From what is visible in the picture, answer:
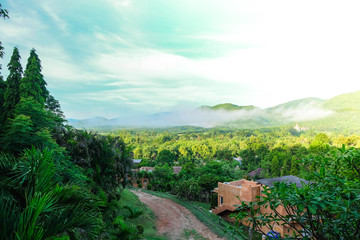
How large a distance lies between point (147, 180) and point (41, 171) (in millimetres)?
24305

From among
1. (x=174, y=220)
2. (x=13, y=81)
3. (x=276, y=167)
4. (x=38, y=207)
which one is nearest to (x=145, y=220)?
(x=174, y=220)

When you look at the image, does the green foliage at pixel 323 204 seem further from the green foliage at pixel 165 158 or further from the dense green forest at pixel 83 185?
the green foliage at pixel 165 158

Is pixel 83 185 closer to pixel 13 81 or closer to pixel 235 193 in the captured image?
pixel 13 81

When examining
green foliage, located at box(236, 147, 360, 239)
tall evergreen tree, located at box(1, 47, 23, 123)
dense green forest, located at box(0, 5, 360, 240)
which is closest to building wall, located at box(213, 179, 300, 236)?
dense green forest, located at box(0, 5, 360, 240)

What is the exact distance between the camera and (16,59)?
13727mm

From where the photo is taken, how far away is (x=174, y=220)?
13531 millimetres

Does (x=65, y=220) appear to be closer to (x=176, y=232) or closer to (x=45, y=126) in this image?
(x=45, y=126)

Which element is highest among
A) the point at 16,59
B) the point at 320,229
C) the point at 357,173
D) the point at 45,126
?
the point at 16,59

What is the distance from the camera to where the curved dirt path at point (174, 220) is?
11530 millimetres

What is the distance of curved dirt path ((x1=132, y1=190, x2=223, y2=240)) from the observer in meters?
11.5

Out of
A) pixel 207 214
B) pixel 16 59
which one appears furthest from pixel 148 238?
pixel 16 59

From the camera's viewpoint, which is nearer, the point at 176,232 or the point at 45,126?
the point at 45,126

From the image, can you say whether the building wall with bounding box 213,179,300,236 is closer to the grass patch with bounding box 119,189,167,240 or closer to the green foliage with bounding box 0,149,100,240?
the grass patch with bounding box 119,189,167,240

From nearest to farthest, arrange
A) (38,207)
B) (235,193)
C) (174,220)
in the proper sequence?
(38,207)
(174,220)
(235,193)
